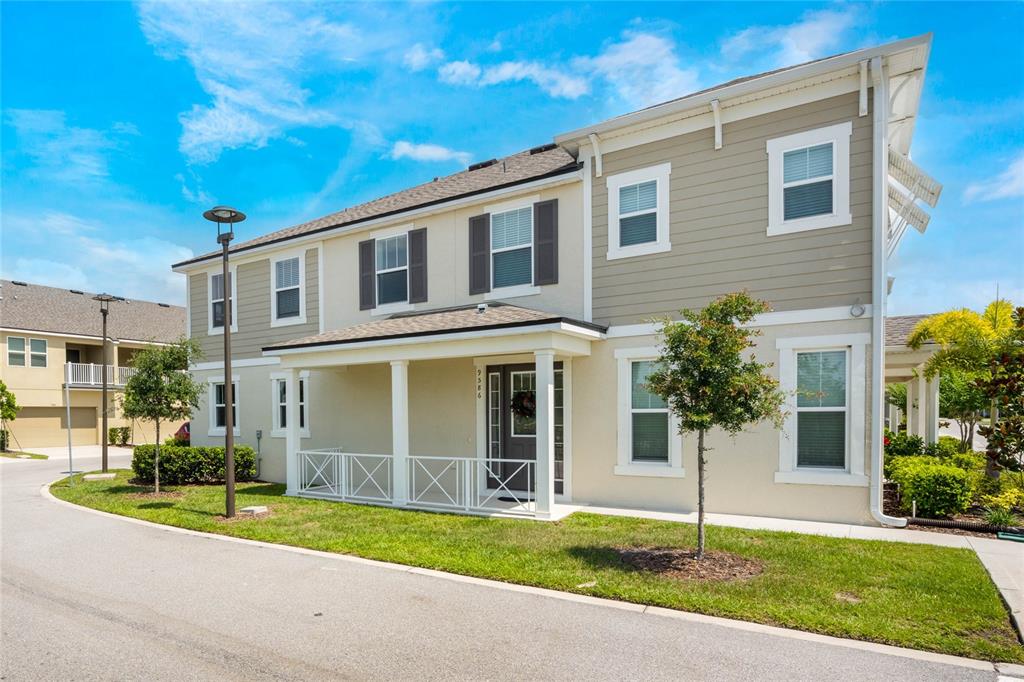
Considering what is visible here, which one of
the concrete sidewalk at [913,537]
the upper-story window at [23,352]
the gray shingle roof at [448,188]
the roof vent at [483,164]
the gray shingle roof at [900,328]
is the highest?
the roof vent at [483,164]

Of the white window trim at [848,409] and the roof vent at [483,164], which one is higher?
the roof vent at [483,164]

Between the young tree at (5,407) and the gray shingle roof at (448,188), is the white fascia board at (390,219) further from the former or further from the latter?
the young tree at (5,407)

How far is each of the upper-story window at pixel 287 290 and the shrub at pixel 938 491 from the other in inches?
526

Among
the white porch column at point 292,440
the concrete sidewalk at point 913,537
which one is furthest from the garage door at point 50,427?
the concrete sidewalk at point 913,537

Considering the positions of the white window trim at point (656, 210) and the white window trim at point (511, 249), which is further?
the white window trim at point (511, 249)

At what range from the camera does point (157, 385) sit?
488 inches

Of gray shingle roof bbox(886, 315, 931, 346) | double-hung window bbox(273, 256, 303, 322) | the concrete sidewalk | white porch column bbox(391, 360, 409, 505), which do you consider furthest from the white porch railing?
gray shingle roof bbox(886, 315, 931, 346)

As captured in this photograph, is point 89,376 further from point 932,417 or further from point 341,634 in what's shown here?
point 932,417

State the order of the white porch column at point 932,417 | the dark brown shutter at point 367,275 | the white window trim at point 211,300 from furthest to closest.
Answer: the white window trim at point 211,300
the white porch column at point 932,417
the dark brown shutter at point 367,275

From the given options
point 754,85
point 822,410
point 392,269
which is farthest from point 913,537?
point 392,269

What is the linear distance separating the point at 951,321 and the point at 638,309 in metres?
5.86

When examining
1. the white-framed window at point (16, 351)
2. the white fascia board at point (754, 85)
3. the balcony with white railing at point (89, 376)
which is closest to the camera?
the white fascia board at point (754, 85)

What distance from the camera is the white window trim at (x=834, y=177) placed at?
27.9 ft

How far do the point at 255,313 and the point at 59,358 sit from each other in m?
20.3
